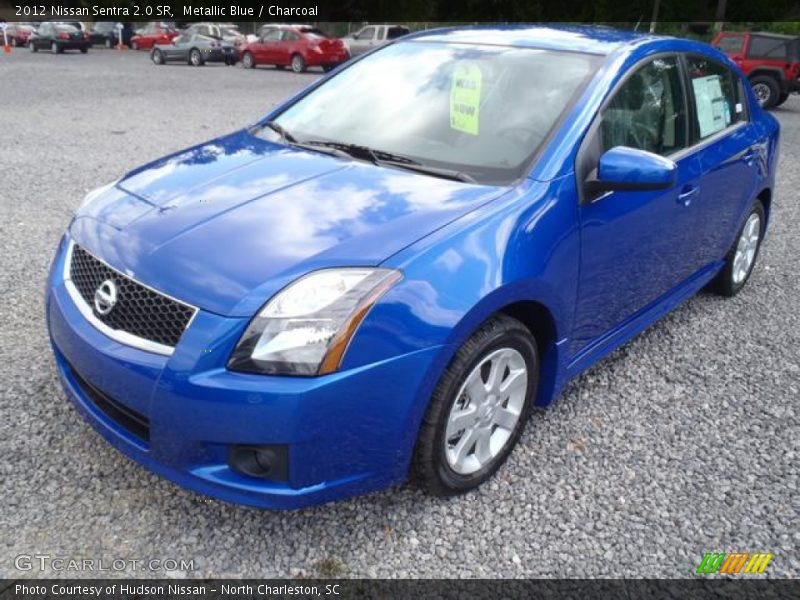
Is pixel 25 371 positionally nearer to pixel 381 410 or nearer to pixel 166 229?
pixel 166 229

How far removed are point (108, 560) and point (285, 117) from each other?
7.21ft

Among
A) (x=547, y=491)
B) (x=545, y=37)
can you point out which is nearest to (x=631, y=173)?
(x=545, y=37)

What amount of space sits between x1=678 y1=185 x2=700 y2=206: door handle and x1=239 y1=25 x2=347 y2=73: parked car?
64.1ft

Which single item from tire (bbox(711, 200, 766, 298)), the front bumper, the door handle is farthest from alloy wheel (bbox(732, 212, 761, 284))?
the front bumper

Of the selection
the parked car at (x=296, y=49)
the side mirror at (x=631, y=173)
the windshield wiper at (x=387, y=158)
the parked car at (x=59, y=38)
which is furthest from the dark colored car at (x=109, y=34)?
the side mirror at (x=631, y=173)

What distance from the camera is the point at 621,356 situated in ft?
12.3

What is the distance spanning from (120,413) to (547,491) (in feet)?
5.14

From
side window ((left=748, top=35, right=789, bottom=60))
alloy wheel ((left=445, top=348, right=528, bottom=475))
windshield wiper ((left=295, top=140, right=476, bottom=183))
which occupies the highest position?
side window ((left=748, top=35, right=789, bottom=60))

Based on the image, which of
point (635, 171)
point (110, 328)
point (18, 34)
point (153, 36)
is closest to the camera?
point (110, 328)

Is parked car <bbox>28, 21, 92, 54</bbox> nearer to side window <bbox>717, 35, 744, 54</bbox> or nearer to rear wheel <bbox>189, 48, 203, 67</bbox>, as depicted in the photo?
rear wheel <bbox>189, 48, 203, 67</bbox>

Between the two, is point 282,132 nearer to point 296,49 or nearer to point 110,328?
point 110,328

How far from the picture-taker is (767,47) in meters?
15.6

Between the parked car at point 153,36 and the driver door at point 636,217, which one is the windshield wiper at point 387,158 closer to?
the driver door at point 636,217

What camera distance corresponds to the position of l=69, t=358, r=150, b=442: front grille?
223 centimetres
